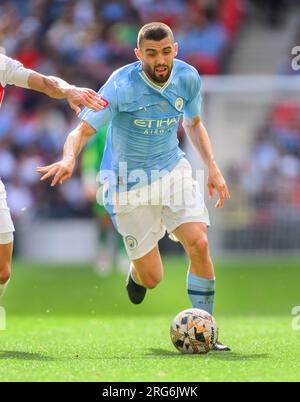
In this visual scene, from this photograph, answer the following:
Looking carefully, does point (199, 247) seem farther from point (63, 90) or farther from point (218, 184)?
point (63, 90)

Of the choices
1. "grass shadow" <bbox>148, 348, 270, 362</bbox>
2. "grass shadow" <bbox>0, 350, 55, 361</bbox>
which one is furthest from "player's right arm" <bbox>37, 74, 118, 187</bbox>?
"grass shadow" <bbox>148, 348, 270, 362</bbox>

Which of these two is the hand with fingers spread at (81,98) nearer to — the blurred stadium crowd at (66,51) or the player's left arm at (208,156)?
the player's left arm at (208,156)

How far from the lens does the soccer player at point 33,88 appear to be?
8.13 metres

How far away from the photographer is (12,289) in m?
15.9

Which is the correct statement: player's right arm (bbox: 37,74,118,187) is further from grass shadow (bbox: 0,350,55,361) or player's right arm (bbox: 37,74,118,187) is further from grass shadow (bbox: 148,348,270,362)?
grass shadow (bbox: 148,348,270,362)

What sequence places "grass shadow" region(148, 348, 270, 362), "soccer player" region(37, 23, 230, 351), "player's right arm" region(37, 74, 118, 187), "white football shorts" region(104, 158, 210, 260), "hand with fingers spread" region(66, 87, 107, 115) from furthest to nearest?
"white football shorts" region(104, 158, 210, 260) < "soccer player" region(37, 23, 230, 351) < "hand with fingers spread" region(66, 87, 107, 115) < "grass shadow" region(148, 348, 270, 362) < "player's right arm" region(37, 74, 118, 187)

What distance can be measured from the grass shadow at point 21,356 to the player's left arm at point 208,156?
1.96 meters

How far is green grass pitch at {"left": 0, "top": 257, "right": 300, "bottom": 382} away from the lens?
23.1 feet

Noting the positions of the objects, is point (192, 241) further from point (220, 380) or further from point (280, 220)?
point (280, 220)

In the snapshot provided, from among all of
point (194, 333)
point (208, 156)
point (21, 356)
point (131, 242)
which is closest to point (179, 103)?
point (208, 156)

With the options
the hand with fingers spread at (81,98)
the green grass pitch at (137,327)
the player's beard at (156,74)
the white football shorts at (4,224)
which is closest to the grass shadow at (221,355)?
the green grass pitch at (137,327)

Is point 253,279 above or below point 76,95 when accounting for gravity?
below

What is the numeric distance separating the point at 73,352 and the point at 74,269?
9.57 metres

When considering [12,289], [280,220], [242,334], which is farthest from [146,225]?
[280,220]
